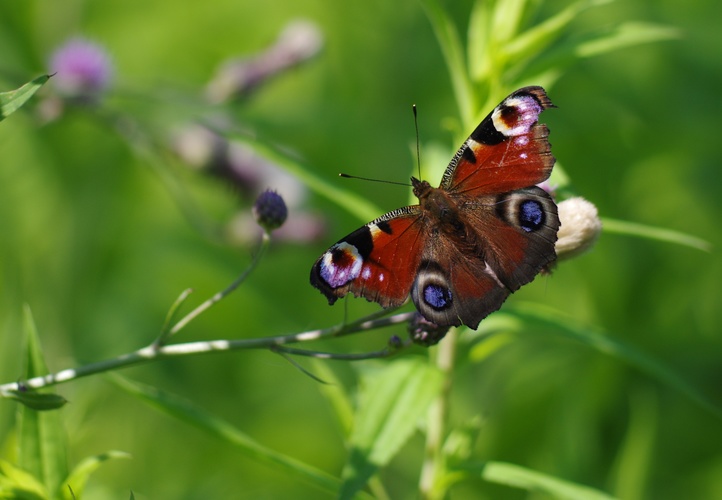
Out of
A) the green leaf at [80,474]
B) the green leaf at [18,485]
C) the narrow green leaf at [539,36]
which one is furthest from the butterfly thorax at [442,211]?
the green leaf at [18,485]

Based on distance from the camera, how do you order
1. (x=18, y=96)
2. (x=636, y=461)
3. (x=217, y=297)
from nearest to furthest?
(x=18, y=96) → (x=217, y=297) → (x=636, y=461)

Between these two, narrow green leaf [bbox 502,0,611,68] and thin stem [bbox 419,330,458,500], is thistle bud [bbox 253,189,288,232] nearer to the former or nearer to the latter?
thin stem [bbox 419,330,458,500]

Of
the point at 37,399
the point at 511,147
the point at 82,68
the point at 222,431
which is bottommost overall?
the point at 222,431

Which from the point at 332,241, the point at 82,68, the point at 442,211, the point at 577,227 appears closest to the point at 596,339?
the point at 577,227

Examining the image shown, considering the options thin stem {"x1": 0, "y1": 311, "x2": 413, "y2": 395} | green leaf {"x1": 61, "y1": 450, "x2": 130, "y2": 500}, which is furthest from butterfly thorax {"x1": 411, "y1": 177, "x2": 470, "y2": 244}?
green leaf {"x1": 61, "y1": 450, "x2": 130, "y2": 500}

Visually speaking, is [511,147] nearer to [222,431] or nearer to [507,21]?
[507,21]

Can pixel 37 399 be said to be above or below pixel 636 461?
above

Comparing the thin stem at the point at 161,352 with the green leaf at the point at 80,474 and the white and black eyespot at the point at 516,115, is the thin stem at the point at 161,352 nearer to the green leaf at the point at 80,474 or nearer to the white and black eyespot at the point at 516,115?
the green leaf at the point at 80,474
